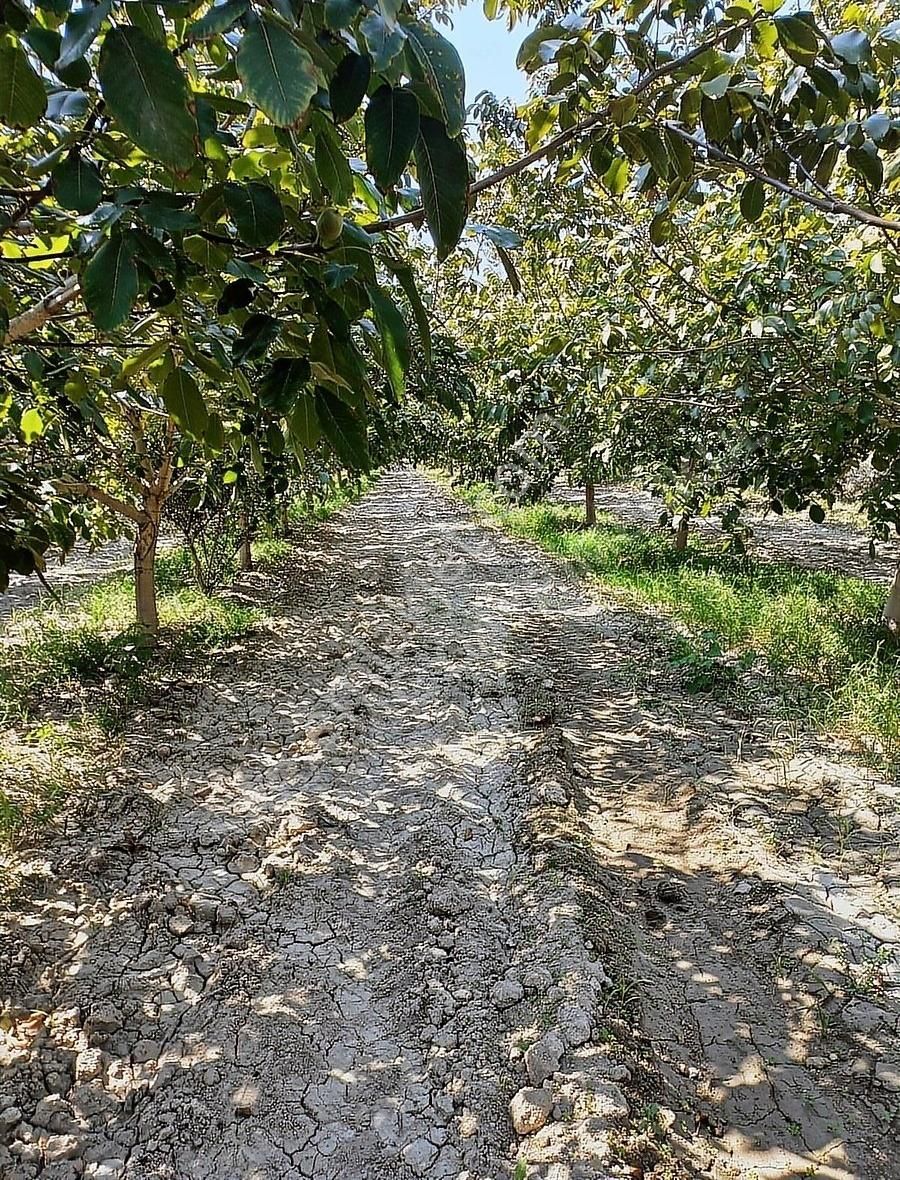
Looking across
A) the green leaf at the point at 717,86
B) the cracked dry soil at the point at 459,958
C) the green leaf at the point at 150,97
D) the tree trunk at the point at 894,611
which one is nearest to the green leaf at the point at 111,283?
the green leaf at the point at 150,97

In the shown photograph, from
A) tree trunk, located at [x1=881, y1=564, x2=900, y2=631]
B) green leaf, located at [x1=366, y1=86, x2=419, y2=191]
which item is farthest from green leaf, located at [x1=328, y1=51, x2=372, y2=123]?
tree trunk, located at [x1=881, y1=564, x2=900, y2=631]

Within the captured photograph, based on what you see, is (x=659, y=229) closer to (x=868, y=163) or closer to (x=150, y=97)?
(x=868, y=163)

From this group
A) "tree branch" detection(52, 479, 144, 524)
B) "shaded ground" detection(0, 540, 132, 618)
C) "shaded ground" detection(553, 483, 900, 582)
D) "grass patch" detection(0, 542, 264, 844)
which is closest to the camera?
"grass patch" detection(0, 542, 264, 844)

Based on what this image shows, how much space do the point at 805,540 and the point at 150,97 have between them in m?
12.6

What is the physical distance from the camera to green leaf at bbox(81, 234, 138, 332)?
32.5 inches

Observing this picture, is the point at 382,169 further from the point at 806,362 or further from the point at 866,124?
the point at 806,362

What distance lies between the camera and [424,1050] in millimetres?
2354

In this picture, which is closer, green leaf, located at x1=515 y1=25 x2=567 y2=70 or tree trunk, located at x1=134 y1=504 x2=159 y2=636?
green leaf, located at x1=515 y1=25 x2=567 y2=70

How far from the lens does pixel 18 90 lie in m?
0.73

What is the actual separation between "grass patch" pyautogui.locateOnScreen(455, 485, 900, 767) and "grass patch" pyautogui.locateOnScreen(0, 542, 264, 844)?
3.92 metres

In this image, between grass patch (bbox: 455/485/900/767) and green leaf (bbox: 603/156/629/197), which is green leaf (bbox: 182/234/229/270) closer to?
green leaf (bbox: 603/156/629/197)

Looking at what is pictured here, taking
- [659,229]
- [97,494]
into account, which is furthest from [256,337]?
[97,494]

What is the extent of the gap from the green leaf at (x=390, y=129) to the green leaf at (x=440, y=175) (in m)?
0.01

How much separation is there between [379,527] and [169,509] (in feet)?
25.0
